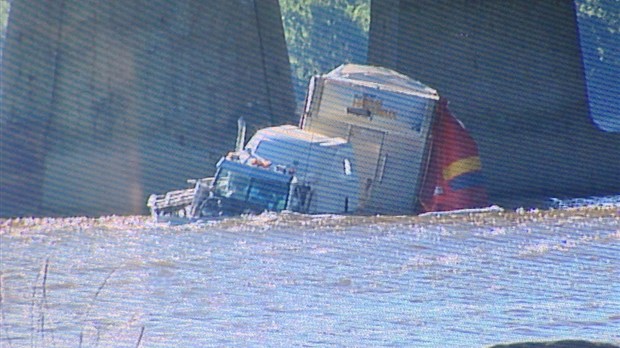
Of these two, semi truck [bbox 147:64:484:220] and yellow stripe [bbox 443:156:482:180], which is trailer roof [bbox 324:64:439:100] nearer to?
semi truck [bbox 147:64:484:220]

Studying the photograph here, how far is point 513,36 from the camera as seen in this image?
36.3 meters

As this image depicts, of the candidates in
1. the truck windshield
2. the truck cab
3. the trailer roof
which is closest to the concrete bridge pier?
the trailer roof

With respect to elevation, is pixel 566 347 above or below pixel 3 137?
above

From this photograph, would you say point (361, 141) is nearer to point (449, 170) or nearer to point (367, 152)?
point (367, 152)

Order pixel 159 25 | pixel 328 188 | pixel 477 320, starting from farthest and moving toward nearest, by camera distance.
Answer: pixel 159 25 → pixel 328 188 → pixel 477 320

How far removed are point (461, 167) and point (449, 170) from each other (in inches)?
14.6

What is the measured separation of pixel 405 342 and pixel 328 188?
16349mm

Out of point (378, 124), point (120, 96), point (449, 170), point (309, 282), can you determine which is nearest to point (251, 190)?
point (378, 124)

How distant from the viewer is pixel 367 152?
29.2 m

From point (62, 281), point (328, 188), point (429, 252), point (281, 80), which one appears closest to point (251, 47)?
point (281, 80)

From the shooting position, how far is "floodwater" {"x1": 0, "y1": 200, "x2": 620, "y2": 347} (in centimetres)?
1114

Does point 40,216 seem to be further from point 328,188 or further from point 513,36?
point 513,36

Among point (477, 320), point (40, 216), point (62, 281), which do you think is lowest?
point (40, 216)

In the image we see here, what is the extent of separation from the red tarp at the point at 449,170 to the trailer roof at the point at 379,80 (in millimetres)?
499
